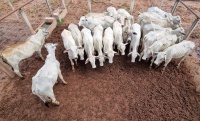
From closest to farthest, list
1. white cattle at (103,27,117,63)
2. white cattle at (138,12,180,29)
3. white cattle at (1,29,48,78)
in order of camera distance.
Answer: white cattle at (1,29,48,78)
white cattle at (103,27,117,63)
white cattle at (138,12,180,29)

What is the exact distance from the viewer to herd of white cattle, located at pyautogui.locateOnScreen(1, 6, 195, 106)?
4.77m

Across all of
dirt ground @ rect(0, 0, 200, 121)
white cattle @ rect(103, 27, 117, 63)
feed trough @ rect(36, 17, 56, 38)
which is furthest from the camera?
feed trough @ rect(36, 17, 56, 38)

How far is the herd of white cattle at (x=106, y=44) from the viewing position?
15.7ft

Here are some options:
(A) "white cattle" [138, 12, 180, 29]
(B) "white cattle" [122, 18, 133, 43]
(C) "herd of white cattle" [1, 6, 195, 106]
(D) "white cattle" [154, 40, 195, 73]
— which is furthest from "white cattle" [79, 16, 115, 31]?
(D) "white cattle" [154, 40, 195, 73]

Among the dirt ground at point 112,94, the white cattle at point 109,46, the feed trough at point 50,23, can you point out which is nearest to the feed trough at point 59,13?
the feed trough at point 50,23

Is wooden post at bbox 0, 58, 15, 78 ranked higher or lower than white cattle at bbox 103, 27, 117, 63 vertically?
lower

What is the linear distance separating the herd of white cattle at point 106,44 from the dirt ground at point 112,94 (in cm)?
38

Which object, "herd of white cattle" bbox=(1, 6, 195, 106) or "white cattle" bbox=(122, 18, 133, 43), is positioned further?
"white cattle" bbox=(122, 18, 133, 43)

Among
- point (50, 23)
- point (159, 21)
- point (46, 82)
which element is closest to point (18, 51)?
point (46, 82)

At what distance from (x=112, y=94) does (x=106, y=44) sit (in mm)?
1918

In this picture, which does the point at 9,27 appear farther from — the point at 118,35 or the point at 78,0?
the point at 118,35

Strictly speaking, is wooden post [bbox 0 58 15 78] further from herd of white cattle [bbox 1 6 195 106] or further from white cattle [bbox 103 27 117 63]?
white cattle [bbox 103 27 117 63]

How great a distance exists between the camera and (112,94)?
5062 mm

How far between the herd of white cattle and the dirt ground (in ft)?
1.26
